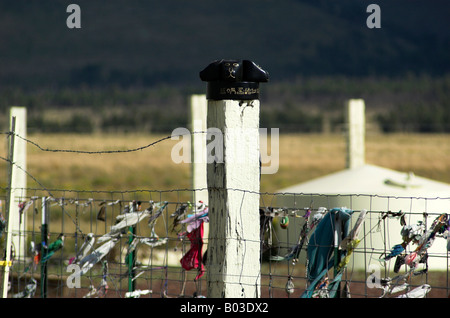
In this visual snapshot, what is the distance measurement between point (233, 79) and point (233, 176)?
525 millimetres

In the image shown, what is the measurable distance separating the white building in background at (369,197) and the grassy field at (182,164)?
16.6 meters

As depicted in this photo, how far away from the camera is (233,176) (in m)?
4.29

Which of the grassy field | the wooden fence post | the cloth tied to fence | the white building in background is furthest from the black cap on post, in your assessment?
the grassy field

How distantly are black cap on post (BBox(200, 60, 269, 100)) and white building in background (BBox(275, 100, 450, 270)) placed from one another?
3706 millimetres

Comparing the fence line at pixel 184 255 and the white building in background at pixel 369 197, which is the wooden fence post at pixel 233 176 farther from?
the white building in background at pixel 369 197

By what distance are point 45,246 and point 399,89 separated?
3334 inches

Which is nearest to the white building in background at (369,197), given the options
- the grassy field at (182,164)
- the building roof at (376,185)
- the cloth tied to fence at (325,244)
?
the building roof at (376,185)

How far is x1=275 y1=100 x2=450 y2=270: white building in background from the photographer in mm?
8383

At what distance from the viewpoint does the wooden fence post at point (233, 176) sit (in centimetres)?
427

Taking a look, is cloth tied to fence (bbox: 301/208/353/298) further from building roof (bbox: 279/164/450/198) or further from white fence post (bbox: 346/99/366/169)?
white fence post (bbox: 346/99/366/169)

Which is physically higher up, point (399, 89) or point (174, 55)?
point (174, 55)

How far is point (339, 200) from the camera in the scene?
8820mm
